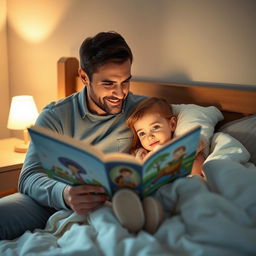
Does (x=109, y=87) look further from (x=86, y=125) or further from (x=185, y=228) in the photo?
(x=185, y=228)

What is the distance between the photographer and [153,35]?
1.93 m

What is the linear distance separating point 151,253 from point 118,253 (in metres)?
0.08

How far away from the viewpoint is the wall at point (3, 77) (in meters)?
2.91

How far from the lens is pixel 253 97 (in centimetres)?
150

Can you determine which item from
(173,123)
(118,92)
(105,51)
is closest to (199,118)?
(173,123)

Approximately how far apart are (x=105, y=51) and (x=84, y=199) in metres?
0.60

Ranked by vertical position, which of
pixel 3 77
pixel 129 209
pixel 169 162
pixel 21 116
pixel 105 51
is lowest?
pixel 21 116

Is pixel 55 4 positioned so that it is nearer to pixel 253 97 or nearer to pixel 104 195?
pixel 253 97

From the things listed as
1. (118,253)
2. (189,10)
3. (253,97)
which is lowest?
(118,253)

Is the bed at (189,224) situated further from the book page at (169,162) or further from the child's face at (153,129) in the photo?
the child's face at (153,129)

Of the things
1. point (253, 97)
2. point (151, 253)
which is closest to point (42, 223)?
point (151, 253)

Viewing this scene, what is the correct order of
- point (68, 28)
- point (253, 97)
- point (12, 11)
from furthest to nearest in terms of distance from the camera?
1. point (12, 11)
2. point (68, 28)
3. point (253, 97)

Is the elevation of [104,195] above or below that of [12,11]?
below

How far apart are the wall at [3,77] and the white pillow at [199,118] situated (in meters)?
1.88
